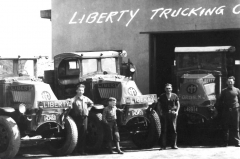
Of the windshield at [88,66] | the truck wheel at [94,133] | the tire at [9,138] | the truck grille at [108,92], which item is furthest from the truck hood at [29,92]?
the windshield at [88,66]

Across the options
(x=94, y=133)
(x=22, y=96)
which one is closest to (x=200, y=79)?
(x=94, y=133)

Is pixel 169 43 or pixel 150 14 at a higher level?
pixel 150 14

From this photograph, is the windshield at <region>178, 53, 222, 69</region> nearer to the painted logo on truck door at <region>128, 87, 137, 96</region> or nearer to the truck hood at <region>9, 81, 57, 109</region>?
the painted logo on truck door at <region>128, 87, 137, 96</region>

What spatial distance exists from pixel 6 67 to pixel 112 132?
296cm

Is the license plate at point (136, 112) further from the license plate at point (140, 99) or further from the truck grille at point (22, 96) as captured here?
the truck grille at point (22, 96)

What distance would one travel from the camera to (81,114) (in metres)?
12.4

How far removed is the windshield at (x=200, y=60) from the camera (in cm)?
1466

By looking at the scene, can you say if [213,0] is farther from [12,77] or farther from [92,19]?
[12,77]

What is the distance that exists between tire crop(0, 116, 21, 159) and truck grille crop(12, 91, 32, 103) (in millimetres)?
774

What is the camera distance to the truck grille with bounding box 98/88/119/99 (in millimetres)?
13383

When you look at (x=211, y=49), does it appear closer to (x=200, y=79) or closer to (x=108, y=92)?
(x=200, y=79)

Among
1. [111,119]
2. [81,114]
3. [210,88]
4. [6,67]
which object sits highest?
[6,67]

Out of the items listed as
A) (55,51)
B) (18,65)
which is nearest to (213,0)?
(55,51)

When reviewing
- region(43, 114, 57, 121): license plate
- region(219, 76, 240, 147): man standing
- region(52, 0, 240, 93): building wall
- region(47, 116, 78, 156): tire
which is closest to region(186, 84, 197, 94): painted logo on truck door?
region(219, 76, 240, 147): man standing
